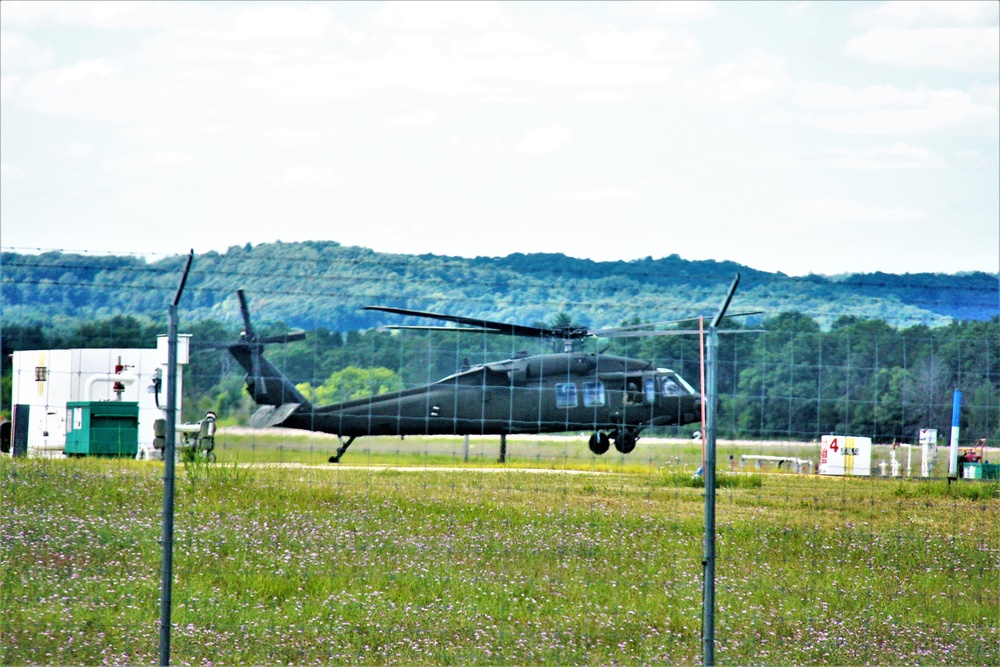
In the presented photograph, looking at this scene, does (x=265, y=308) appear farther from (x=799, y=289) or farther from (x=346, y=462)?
(x=799, y=289)

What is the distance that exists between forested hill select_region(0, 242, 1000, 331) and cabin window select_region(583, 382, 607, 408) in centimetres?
283

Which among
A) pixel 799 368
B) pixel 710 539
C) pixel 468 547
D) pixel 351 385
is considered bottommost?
pixel 468 547

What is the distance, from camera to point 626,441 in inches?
580

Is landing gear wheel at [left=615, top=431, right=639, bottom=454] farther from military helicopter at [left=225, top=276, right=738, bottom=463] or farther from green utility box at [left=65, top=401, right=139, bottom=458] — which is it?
green utility box at [left=65, top=401, right=139, bottom=458]

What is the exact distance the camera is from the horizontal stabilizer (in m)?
9.03

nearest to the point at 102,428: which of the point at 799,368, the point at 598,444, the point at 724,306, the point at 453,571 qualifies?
the point at 598,444

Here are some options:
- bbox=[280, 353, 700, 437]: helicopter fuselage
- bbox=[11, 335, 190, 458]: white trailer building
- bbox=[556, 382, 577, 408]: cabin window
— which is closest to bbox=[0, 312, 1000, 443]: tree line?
bbox=[280, 353, 700, 437]: helicopter fuselage

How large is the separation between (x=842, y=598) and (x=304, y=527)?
216 inches

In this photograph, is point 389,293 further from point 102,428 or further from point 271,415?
point 102,428

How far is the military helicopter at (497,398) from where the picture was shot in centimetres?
898

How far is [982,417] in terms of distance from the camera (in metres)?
10.3

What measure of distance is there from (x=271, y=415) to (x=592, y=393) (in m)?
6.90

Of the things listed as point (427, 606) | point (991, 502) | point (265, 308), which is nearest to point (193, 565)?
point (427, 606)

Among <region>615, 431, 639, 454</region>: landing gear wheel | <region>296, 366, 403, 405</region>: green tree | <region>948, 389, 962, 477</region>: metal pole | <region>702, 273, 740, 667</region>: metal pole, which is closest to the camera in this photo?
<region>702, 273, 740, 667</region>: metal pole
